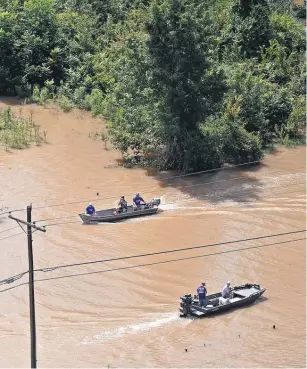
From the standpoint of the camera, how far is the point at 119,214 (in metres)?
26.8

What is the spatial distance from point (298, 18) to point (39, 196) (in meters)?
27.1

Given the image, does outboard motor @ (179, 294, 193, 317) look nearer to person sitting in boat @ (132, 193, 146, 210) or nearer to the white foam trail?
the white foam trail

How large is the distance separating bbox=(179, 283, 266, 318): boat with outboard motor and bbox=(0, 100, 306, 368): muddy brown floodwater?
28 cm

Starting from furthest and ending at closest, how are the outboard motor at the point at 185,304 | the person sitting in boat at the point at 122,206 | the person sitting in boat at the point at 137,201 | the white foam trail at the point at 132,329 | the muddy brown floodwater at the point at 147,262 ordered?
the person sitting in boat at the point at 137,201 → the person sitting in boat at the point at 122,206 → the outboard motor at the point at 185,304 → the white foam trail at the point at 132,329 → the muddy brown floodwater at the point at 147,262

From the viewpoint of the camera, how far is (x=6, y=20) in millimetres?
40188

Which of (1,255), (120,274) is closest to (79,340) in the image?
(120,274)

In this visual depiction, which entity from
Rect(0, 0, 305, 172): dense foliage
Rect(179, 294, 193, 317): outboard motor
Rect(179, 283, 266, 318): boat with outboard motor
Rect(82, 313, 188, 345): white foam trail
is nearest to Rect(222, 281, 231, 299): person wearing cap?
Rect(179, 283, 266, 318): boat with outboard motor

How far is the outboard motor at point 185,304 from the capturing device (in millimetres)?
19703

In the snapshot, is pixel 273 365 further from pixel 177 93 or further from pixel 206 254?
pixel 177 93

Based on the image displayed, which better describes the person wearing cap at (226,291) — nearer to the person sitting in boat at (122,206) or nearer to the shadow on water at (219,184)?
the person sitting in boat at (122,206)

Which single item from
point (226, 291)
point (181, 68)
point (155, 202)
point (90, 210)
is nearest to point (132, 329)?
point (226, 291)

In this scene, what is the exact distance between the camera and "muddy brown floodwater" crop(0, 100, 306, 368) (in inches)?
736

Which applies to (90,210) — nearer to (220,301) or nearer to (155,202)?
(155,202)

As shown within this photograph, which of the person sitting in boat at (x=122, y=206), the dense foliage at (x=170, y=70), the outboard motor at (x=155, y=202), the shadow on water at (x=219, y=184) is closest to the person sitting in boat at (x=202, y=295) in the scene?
the person sitting in boat at (x=122, y=206)
